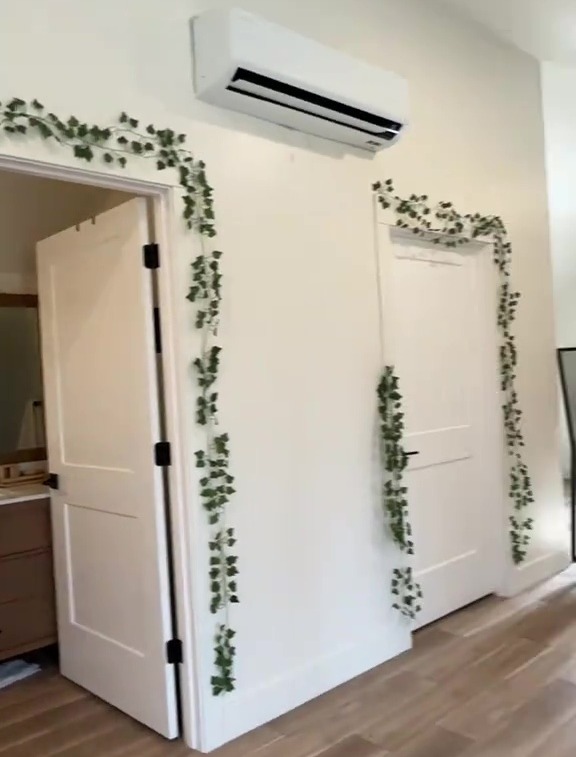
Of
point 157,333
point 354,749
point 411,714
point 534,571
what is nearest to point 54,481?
point 157,333

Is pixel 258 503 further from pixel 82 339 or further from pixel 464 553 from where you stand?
pixel 464 553

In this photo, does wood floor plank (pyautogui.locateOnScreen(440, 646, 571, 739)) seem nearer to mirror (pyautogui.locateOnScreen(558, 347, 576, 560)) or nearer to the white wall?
mirror (pyautogui.locateOnScreen(558, 347, 576, 560))

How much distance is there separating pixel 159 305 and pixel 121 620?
1262mm

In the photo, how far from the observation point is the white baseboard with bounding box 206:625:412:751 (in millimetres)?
2645

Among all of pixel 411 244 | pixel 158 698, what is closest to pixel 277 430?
pixel 158 698

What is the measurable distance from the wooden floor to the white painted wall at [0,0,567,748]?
138mm

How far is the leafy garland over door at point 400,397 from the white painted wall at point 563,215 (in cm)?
130

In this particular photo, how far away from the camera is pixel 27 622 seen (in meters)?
3.28

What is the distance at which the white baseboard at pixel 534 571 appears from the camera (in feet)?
13.2

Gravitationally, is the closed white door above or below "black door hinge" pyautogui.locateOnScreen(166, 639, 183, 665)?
above

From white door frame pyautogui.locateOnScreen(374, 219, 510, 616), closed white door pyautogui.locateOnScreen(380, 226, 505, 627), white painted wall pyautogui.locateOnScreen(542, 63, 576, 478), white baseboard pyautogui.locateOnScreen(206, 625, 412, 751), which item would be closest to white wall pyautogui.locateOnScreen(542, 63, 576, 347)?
white painted wall pyautogui.locateOnScreen(542, 63, 576, 478)

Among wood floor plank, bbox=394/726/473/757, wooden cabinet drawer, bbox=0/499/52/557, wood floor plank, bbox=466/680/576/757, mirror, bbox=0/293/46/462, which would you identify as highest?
mirror, bbox=0/293/46/462

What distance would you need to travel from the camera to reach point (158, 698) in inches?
105

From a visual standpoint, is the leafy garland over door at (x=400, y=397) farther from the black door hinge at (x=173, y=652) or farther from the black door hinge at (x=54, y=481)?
the black door hinge at (x=54, y=481)
